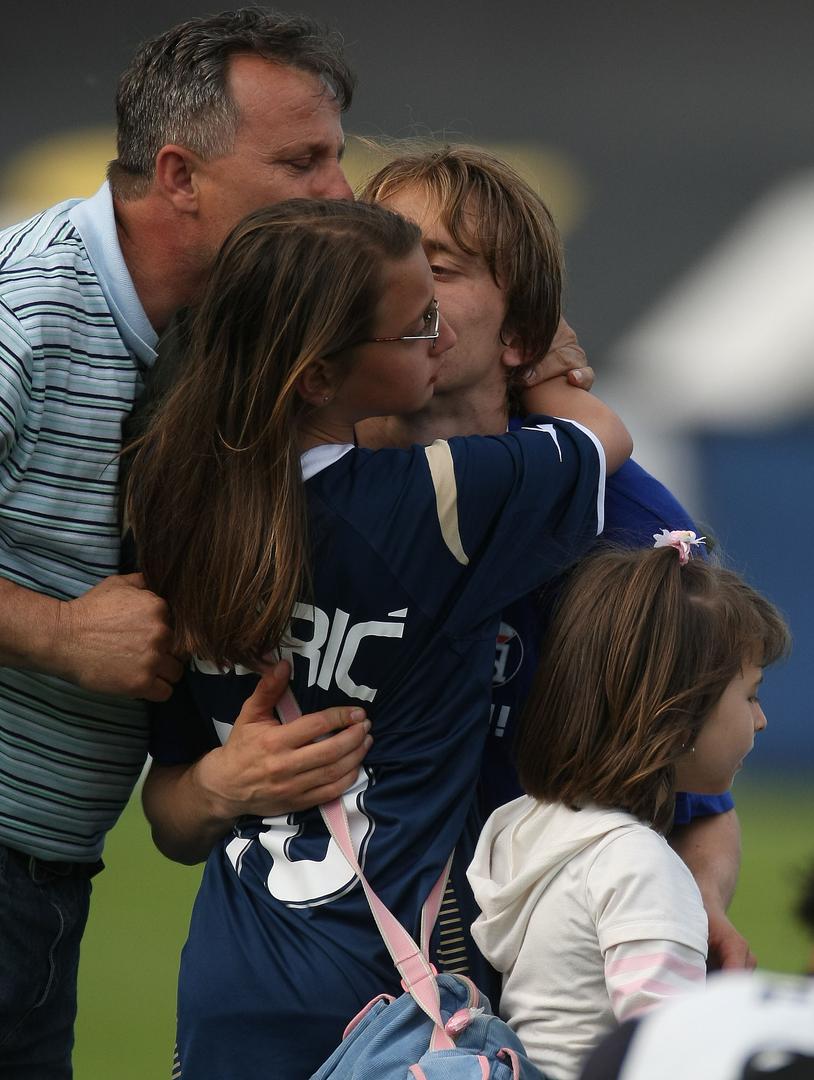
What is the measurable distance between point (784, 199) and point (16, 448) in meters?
5.63

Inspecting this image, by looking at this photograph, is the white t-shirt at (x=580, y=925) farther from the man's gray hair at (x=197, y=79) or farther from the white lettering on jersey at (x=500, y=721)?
the man's gray hair at (x=197, y=79)

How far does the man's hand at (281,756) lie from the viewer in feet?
5.26

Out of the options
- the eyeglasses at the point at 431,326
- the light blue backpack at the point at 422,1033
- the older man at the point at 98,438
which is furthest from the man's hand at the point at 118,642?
the eyeglasses at the point at 431,326

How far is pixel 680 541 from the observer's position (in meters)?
1.74

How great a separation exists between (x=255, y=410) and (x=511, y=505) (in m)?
0.31

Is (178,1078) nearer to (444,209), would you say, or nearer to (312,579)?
(312,579)

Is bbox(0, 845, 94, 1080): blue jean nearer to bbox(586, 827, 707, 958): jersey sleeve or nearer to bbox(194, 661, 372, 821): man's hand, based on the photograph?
bbox(194, 661, 372, 821): man's hand

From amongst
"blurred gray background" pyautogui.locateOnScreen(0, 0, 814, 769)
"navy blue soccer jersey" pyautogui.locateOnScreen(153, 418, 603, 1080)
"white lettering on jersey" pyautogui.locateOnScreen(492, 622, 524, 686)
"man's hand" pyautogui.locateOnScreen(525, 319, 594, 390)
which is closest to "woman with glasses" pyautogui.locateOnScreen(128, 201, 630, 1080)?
"navy blue soccer jersey" pyautogui.locateOnScreen(153, 418, 603, 1080)

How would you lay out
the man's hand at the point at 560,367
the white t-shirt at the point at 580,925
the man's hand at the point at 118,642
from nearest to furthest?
the white t-shirt at the point at 580,925
the man's hand at the point at 118,642
the man's hand at the point at 560,367

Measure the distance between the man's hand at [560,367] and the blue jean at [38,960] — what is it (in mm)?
956

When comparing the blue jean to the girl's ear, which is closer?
the girl's ear

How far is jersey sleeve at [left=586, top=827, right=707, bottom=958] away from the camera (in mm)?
1430

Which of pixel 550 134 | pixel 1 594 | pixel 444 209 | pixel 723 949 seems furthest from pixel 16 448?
pixel 550 134

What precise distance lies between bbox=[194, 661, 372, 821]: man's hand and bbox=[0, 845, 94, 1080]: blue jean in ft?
1.43
